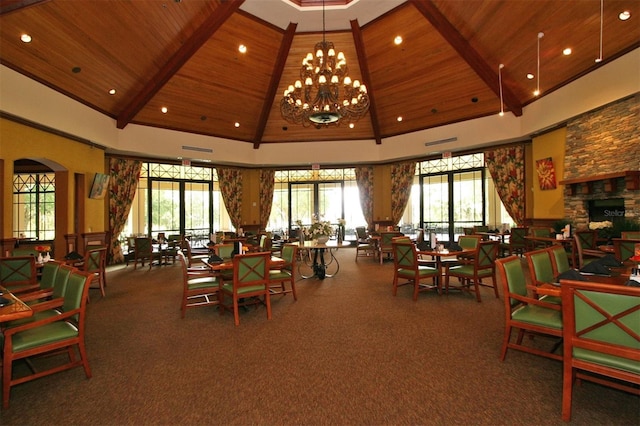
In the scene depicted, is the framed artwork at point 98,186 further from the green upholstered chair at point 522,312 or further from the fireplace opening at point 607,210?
the fireplace opening at point 607,210

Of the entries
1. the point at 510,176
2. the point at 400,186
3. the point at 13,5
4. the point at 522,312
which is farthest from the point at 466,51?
the point at 13,5

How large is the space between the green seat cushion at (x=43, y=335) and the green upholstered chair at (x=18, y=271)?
6.46 feet

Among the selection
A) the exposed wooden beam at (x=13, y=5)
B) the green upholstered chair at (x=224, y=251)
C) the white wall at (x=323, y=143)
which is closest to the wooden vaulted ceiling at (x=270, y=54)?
the exposed wooden beam at (x=13, y=5)

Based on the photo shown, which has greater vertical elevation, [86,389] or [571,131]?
[571,131]

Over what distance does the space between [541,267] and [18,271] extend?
6223mm

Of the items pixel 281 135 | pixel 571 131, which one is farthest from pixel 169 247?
pixel 571 131

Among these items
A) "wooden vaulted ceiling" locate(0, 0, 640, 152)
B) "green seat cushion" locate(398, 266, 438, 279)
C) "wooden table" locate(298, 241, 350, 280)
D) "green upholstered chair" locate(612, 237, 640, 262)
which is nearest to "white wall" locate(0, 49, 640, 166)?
"wooden vaulted ceiling" locate(0, 0, 640, 152)

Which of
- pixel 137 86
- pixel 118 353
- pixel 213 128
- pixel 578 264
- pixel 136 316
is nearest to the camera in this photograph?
pixel 118 353

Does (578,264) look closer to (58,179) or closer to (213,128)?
(213,128)

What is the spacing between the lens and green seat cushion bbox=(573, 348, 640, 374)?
2107 millimetres

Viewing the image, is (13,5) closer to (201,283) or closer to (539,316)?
(201,283)

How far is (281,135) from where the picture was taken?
1236 centimetres

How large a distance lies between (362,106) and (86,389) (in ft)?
18.3

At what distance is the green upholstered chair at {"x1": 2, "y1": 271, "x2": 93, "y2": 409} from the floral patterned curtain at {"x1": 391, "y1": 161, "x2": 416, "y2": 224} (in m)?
10.8
